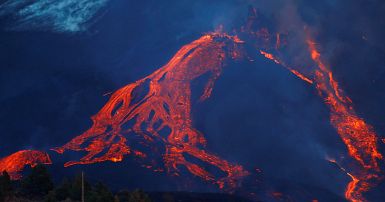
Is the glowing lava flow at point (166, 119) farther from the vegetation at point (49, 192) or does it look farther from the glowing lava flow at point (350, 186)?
the vegetation at point (49, 192)

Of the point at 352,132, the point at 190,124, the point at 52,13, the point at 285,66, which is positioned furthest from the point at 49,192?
the point at 52,13

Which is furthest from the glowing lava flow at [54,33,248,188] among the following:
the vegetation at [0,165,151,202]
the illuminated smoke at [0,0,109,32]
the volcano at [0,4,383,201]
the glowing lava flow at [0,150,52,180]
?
the illuminated smoke at [0,0,109,32]

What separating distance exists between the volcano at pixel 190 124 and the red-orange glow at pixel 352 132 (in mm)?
43

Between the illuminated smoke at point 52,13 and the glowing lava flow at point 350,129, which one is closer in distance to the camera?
the glowing lava flow at point 350,129

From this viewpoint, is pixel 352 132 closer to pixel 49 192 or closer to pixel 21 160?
pixel 21 160

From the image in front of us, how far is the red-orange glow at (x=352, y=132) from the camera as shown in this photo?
67.6 feet

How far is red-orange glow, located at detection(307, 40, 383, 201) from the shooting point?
20603mm

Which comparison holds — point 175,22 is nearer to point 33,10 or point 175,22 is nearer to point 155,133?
point 33,10

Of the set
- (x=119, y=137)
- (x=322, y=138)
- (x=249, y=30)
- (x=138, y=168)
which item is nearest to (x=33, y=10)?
(x=249, y=30)

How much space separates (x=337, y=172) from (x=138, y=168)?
8282 mm

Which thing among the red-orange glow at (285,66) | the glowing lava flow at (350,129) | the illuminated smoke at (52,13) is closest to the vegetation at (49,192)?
the glowing lava flow at (350,129)

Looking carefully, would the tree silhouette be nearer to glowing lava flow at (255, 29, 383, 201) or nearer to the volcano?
the volcano

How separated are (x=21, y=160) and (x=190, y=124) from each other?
7.94 m

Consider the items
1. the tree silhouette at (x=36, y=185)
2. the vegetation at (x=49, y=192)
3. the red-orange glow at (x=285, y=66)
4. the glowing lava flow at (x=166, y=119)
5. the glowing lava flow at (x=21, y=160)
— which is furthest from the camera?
the red-orange glow at (x=285, y=66)
